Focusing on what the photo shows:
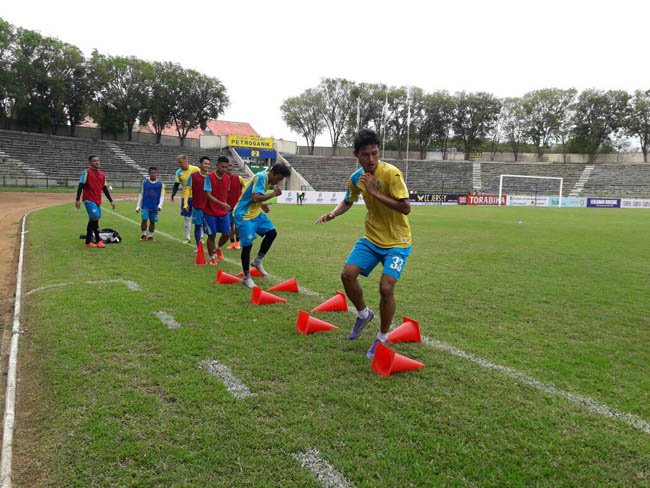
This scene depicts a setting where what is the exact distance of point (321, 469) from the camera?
2.55 m

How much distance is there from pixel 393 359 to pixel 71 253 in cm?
814

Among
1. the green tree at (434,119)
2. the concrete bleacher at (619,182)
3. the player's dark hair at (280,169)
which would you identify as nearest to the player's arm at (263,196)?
the player's dark hair at (280,169)

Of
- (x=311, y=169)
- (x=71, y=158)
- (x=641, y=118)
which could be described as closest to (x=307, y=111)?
(x=311, y=169)

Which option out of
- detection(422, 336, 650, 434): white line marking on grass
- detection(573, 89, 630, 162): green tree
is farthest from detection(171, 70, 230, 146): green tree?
detection(422, 336, 650, 434): white line marking on grass

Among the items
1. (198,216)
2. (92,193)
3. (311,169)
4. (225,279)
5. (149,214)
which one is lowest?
(225,279)

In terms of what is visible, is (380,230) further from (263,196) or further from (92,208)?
(92,208)

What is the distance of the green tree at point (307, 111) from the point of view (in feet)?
244

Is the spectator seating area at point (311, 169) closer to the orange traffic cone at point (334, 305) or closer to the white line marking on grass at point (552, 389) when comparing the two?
the orange traffic cone at point (334, 305)

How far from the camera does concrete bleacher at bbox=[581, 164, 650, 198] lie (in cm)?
5209

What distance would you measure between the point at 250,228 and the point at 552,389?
4890mm

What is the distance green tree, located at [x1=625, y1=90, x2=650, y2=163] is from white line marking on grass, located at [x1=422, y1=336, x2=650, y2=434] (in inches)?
3261

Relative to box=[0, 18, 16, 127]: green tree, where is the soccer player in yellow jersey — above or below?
below

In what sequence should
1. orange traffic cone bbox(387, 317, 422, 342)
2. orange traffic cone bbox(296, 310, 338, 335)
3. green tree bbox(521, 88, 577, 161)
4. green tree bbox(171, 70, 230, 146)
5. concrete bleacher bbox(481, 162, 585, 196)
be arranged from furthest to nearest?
green tree bbox(521, 88, 577, 161)
green tree bbox(171, 70, 230, 146)
concrete bleacher bbox(481, 162, 585, 196)
orange traffic cone bbox(296, 310, 338, 335)
orange traffic cone bbox(387, 317, 422, 342)

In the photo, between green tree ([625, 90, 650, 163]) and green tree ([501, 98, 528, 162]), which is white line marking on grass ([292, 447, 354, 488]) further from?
green tree ([625, 90, 650, 163])
